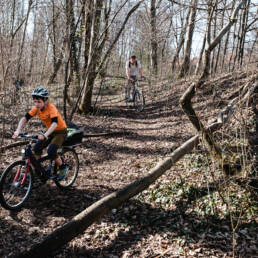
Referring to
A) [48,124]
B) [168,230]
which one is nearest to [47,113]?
[48,124]

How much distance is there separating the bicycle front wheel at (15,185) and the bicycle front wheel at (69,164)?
0.85 meters

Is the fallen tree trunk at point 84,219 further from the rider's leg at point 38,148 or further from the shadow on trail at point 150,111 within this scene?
the shadow on trail at point 150,111

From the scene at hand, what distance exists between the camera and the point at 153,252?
149 inches

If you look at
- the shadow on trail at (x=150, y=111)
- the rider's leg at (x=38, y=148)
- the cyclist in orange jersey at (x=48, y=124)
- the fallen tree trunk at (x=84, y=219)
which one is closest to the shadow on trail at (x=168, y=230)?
the fallen tree trunk at (x=84, y=219)

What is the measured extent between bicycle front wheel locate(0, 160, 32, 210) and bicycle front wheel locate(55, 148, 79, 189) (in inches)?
33.6

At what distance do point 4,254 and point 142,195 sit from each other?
8.77ft

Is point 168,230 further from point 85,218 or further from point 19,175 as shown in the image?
point 19,175

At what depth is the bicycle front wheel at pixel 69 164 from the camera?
5.66 metres

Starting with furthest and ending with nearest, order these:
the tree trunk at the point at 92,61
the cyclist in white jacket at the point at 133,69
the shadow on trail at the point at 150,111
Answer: the shadow on trail at the point at 150,111 < the cyclist in white jacket at the point at 133,69 < the tree trunk at the point at 92,61

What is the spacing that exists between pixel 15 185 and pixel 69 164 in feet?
5.22

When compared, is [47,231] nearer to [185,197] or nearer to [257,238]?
[185,197]

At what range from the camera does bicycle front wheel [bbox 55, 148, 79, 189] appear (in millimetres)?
5660

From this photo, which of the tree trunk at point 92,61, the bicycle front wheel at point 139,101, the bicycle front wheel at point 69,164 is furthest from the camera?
the bicycle front wheel at point 139,101

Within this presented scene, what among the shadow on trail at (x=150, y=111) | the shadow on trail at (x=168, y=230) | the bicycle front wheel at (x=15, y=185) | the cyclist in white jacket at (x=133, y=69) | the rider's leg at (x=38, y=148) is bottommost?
the shadow on trail at (x=168, y=230)
